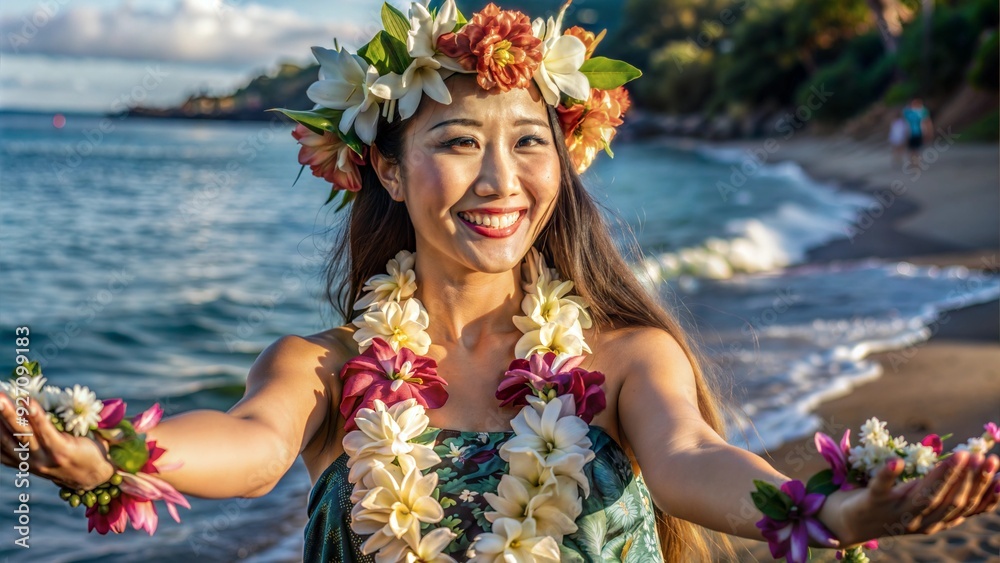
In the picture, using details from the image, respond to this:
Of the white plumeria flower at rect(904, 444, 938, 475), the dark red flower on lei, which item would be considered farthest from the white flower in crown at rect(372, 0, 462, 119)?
the white plumeria flower at rect(904, 444, 938, 475)

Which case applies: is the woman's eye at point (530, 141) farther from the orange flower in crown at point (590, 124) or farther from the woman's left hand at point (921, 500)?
the woman's left hand at point (921, 500)

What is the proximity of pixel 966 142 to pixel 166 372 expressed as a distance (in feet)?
68.7

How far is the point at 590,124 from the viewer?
3051mm

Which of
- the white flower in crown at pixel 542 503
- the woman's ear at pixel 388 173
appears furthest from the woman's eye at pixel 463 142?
the white flower in crown at pixel 542 503

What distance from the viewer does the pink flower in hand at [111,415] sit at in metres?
1.88

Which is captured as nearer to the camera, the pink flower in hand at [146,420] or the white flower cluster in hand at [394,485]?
the pink flower in hand at [146,420]

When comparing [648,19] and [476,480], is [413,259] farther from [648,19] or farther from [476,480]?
[648,19]

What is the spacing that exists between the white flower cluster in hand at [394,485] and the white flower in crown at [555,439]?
0.22 metres

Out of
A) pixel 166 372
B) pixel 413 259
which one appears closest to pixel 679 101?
pixel 166 372

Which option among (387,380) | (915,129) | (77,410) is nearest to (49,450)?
(77,410)

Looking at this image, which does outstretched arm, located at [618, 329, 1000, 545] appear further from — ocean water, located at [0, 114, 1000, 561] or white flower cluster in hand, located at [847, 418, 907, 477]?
ocean water, located at [0, 114, 1000, 561]

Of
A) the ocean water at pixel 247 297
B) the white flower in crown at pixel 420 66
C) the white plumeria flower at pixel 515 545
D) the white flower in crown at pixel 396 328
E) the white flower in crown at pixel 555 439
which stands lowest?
the ocean water at pixel 247 297

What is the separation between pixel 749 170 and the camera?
3594 cm

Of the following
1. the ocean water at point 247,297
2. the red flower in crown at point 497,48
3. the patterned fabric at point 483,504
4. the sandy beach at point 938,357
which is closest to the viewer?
the patterned fabric at point 483,504
